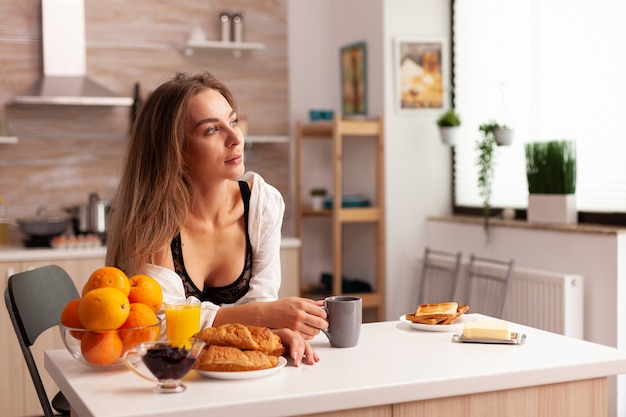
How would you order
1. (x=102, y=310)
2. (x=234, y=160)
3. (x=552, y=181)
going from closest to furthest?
1. (x=102, y=310)
2. (x=234, y=160)
3. (x=552, y=181)

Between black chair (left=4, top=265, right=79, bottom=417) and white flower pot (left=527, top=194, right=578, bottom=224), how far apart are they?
79.9 inches

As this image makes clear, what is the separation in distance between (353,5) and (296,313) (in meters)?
3.11

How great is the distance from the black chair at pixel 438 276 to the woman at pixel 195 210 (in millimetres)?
1922

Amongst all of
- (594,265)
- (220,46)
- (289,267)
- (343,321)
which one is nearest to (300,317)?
(343,321)

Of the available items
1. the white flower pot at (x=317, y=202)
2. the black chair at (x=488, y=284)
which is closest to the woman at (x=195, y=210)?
the black chair at (x=488, y=284)

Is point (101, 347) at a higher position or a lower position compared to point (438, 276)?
higher

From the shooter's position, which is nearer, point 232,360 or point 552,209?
point 232,360

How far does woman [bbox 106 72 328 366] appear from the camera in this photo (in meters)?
1.90

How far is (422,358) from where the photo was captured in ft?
5.13

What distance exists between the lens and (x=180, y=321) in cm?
148

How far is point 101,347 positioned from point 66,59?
300 centimetres

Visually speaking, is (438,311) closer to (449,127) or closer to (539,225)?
(539,225)

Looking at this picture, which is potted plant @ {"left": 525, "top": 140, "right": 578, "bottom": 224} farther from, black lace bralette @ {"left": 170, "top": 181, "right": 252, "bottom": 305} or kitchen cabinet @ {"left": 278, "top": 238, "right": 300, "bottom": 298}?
black lace bralette @ {"left": 170, "top": 181, "right": 252, "bottom": 305}

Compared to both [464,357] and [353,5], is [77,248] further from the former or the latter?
[464,357]
